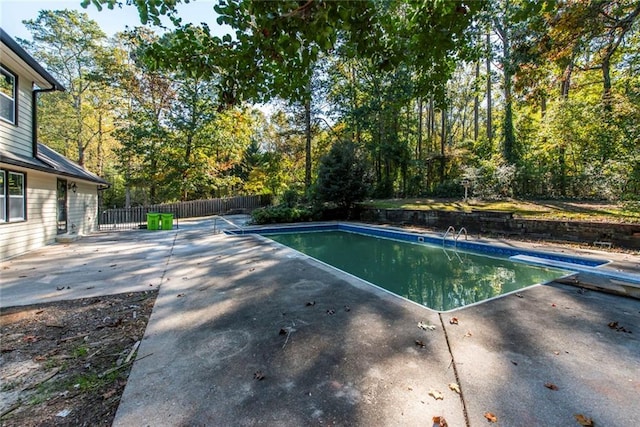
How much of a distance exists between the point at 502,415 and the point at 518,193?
13.7m

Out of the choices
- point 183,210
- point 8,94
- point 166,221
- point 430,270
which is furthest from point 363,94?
point 8,94

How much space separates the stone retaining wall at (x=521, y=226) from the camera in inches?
268

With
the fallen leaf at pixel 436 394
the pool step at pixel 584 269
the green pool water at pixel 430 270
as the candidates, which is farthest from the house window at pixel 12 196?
the pool step at pixel 584 269

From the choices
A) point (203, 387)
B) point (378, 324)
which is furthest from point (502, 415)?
point (203, 387)

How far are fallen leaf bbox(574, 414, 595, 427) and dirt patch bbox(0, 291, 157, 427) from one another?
281 cm

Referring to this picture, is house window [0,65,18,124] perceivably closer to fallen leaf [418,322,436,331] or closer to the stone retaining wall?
fallen leaf [418,322,436,331]

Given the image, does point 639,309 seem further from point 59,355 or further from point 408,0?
point 59,355

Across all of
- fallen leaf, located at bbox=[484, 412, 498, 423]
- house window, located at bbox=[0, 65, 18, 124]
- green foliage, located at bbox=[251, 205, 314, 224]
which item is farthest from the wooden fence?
fallen leaf, located at bbox=[484, 412, 498, 423]

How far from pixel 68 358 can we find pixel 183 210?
687 inches

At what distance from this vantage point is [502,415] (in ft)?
5.95

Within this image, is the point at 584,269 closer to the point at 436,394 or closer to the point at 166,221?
the point at 436,394

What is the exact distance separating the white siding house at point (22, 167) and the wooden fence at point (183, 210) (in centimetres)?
564

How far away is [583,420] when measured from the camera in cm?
175

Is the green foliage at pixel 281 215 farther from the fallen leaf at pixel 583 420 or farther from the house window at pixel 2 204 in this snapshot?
the fallen leaf at pixel 583 420
